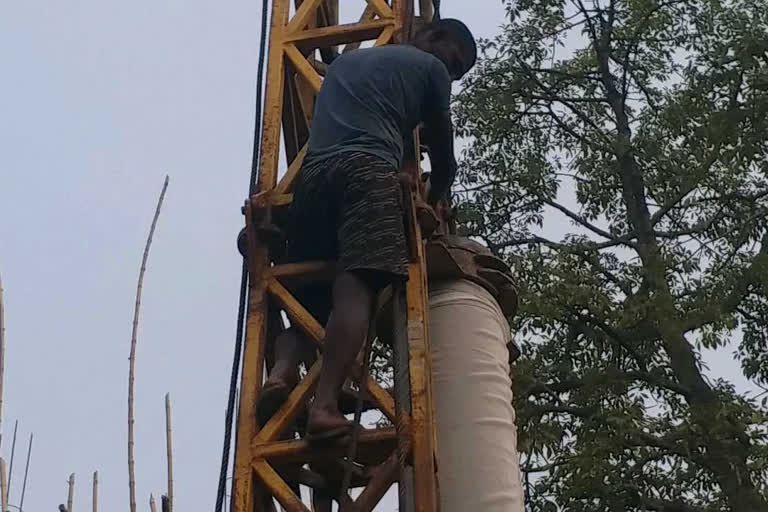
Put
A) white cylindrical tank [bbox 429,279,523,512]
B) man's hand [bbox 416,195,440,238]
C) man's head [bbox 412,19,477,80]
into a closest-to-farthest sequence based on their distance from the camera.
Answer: white cylindrical tank [bbox 429,279,523,512] → man's hand [bbox 416,195,440,238] → man's head [bbox 412,19,477,80]

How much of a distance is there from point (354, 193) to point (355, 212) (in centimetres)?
6

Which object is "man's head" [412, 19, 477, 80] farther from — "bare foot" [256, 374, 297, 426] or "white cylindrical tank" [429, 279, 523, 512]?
"bare foot" [256, 374, 297, 426]

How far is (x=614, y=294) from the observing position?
8.71 metres

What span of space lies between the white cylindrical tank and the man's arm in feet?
1.05

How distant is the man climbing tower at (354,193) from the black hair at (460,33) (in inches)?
7.4

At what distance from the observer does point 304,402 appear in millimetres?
3037

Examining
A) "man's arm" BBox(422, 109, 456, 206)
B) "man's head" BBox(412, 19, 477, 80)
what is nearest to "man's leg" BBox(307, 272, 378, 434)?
"man's arm" BBox(422, 109, 456, 206)

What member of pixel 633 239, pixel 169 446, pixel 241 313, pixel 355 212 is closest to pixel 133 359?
pixel 169 446

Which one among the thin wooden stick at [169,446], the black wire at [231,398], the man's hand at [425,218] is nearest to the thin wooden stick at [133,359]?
the thin wooden stick at [169,446]

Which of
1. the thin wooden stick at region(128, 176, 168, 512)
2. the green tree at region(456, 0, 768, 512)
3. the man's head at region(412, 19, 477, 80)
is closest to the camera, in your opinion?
the man's head at region(412, 19, 477, 80)

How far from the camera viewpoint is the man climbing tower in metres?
2.94

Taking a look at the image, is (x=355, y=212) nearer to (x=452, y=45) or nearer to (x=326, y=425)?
(x=326, y=425)

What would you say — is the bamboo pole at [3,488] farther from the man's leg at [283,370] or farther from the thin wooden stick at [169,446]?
the man's leg at [283,370]

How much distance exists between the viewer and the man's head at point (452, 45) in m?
3.67
